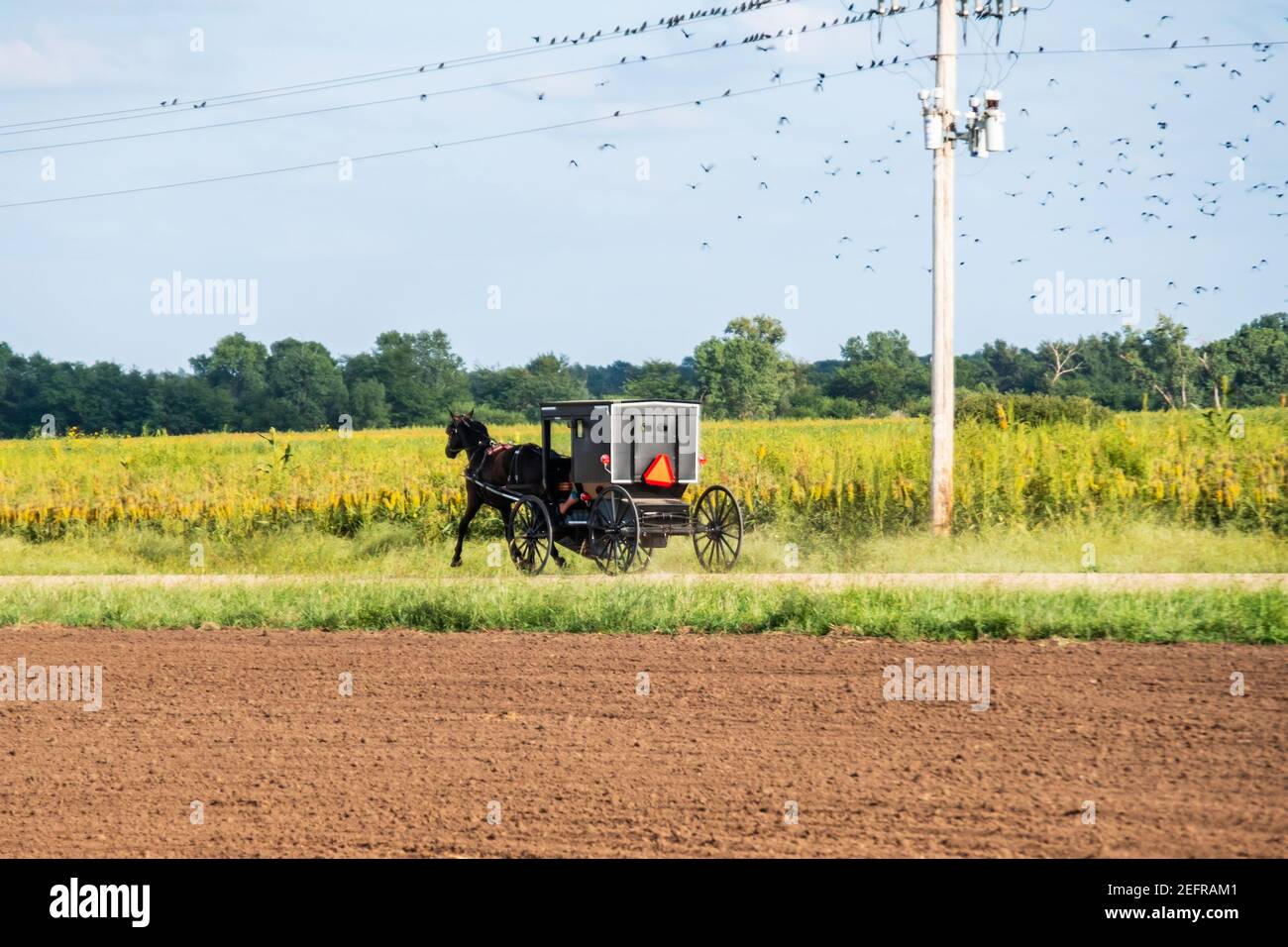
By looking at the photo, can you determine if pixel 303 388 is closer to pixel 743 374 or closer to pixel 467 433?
pixel 743 374

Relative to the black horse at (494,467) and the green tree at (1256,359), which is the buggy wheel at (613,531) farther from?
the green tree at (1256,359)

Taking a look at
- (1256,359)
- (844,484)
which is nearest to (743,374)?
(1256,359)

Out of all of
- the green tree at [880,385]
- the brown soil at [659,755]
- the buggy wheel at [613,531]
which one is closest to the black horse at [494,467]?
the buggy wheel at [613,531]

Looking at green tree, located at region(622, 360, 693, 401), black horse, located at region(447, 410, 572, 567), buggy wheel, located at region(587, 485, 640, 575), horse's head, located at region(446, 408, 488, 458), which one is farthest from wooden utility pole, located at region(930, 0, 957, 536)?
green tree, located at region(622, 360, 693, 401)

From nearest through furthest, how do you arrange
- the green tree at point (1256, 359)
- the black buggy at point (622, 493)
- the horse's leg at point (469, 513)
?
the black buggy at point (622, 493) → the horse's leg at point (469, 513) → the green tree at point (1256, 359)

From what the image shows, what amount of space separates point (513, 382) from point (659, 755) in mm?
46410

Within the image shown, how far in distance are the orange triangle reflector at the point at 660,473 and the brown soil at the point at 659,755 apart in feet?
16.9

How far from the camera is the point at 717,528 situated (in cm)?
1705

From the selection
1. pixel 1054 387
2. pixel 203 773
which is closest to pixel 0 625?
pixel 203 773

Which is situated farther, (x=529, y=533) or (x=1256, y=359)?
(x=1256, y=359)

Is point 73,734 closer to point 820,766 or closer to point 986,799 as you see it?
point 820,766

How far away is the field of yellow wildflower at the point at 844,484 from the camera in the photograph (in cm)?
1889

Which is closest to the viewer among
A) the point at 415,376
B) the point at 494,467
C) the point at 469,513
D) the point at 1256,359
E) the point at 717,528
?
the point at 717,528
